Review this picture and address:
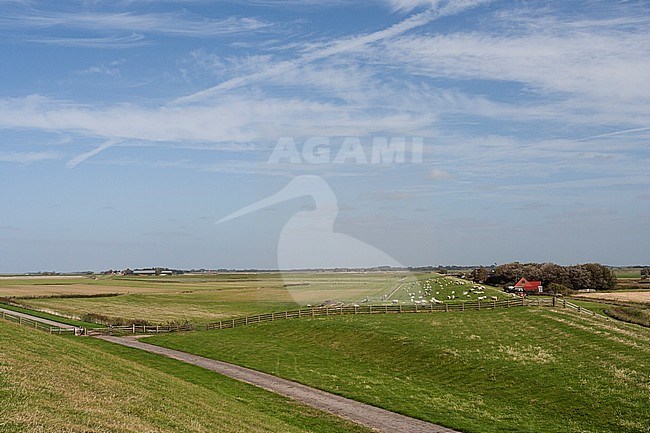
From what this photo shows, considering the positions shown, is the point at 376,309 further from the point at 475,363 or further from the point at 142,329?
the point at 475,363

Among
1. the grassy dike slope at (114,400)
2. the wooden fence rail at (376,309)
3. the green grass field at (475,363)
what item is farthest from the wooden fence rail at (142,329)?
the grassy dike slope at (114,400)

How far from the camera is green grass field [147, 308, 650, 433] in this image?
2294 cm

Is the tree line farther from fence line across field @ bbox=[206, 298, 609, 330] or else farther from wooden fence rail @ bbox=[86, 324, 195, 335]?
wooden fence rail @ bbox=[86, 324, 195, 335]

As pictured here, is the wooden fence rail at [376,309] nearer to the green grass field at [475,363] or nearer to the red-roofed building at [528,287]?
the green grass field at [475,363]

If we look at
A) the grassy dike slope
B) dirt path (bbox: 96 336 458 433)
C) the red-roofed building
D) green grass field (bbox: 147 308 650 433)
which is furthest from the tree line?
the grassy dike slope

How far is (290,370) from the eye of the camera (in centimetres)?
3334

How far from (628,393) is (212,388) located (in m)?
17.6

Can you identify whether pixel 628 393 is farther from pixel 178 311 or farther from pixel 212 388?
pixel 178 311

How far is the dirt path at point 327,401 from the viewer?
2167 cm

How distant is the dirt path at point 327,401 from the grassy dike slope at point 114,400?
0.93 metres

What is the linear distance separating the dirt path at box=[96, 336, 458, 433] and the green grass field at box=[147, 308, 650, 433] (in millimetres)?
787

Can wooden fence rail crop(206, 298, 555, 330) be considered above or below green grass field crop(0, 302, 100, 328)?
above

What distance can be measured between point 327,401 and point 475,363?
9.58 meters

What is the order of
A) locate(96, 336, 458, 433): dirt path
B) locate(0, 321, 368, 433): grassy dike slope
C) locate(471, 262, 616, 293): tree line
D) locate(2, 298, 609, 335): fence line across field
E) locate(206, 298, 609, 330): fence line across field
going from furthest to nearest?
locate(471, 262, 616, 293): tree line, locate(206, 298, 609, 330): fence line across field, locate(2, 298, 609, 335): fence line across field, locate(96, 336, 458, 433): dirt path, locate(0, 321, 368, 433): grassy dike slope
